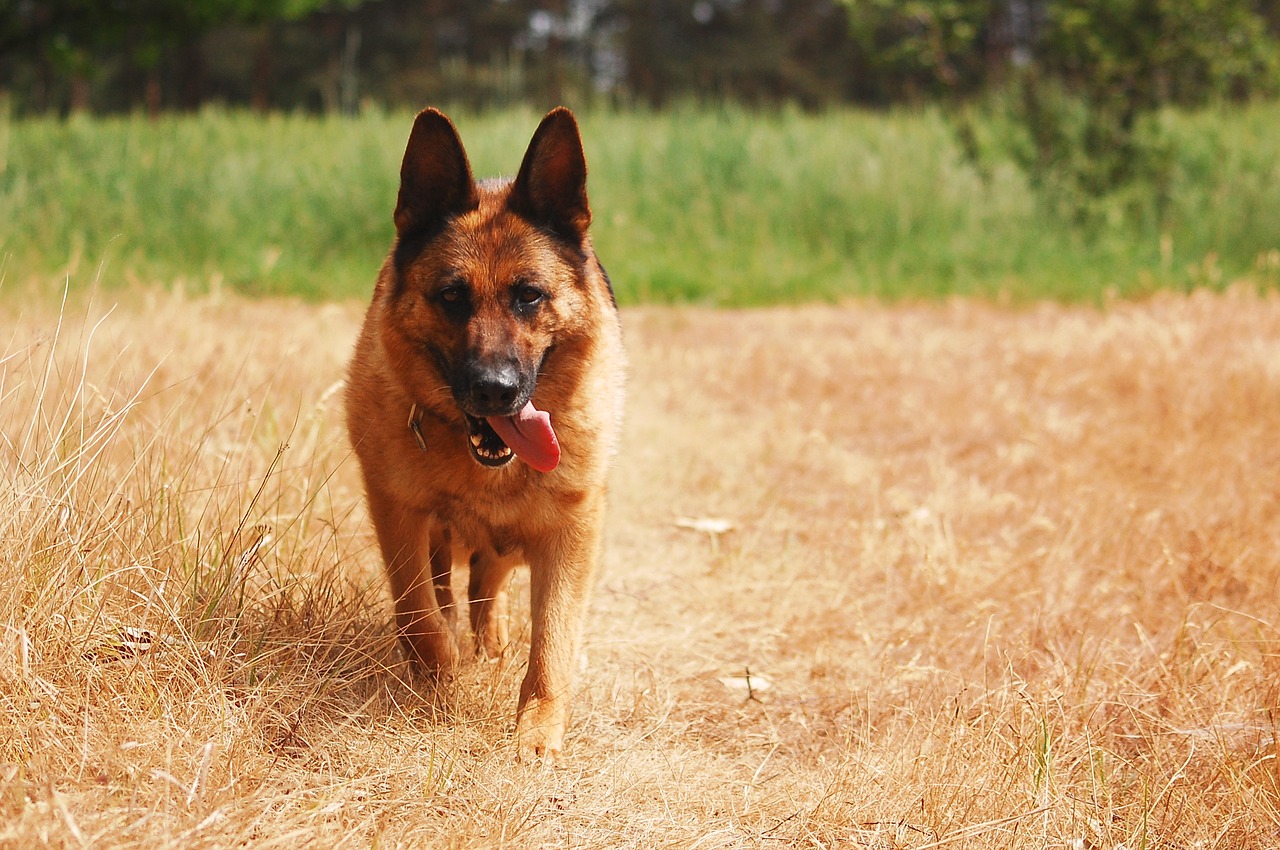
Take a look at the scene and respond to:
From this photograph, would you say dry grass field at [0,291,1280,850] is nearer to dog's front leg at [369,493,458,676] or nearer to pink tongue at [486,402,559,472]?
dog's front leg at [369,493,458,676]

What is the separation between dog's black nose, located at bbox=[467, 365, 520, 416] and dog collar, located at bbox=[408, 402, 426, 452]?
0.98 feet

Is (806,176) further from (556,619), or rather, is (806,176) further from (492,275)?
(556,619)

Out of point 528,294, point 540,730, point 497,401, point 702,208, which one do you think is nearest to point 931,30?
point 702,208

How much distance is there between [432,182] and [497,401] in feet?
2.63

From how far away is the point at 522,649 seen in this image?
10.8ft

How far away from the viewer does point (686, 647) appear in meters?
3.56

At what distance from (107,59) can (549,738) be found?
36.0 m

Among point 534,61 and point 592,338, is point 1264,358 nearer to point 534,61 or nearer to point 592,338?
point 592,338

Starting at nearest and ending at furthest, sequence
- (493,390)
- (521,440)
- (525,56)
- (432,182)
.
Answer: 1. (493,390)
2. (521,440)
3. (432,182)
4. (525,56)

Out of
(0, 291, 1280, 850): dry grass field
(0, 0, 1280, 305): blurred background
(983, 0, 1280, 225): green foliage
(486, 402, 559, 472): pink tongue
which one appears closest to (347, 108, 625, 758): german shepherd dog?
(486, 402, 559, 472): pink tongue

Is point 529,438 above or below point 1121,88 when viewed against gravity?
below

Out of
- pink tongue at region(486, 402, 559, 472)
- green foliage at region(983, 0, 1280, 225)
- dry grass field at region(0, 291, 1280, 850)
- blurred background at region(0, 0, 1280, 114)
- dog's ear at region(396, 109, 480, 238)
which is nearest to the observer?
dry grass field at region(0, 291, 1280, 850)

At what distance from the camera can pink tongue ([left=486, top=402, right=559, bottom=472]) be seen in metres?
2.87

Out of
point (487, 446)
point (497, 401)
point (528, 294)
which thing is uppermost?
point (528, 294)
